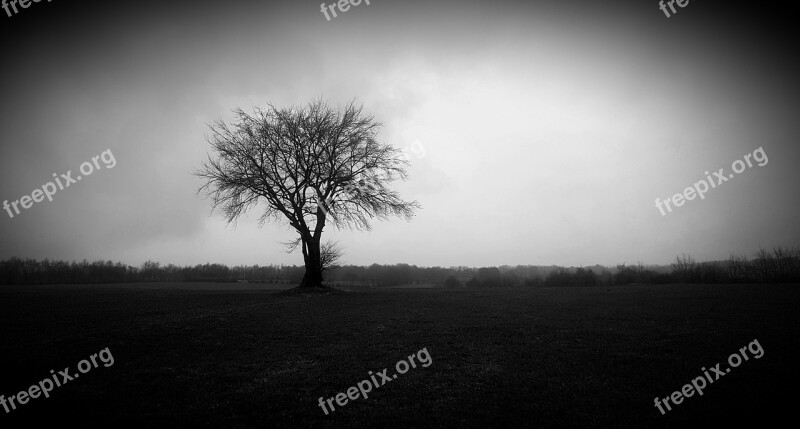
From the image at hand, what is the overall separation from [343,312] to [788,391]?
17.6 m

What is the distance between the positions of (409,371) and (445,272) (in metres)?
110

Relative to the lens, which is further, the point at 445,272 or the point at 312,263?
the point at 445,272

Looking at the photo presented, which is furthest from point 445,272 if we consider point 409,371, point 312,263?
point 409,371

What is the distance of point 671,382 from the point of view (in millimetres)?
8117

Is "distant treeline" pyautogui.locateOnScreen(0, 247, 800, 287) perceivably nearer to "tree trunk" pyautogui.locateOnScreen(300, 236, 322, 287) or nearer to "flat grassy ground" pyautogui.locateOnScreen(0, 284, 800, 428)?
"tree trunk" pyautogui.locateOnScreen(300, 236, 322, 287)

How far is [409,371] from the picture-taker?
964 centimetres

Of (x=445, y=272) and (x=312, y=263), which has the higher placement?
(x=312, y=263)

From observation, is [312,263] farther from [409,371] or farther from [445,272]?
[445,272]

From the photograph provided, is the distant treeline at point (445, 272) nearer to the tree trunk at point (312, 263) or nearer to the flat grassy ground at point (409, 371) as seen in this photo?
the tree trunk at point (312, 263)

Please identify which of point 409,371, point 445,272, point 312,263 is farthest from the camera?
point 445,272

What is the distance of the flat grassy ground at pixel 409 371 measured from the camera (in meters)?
6.78

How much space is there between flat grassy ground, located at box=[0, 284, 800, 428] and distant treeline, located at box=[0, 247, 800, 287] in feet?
83.2

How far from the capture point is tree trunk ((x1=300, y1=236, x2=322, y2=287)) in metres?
31.2

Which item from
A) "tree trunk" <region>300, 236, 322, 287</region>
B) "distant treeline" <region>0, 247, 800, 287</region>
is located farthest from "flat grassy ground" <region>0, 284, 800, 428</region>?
"distant treeline" <region>0, 247, 800, 287</region>
